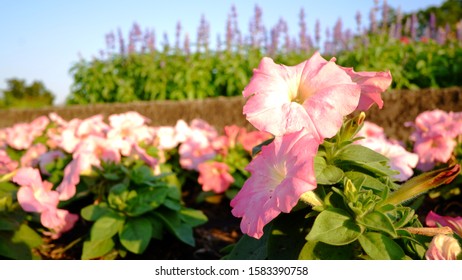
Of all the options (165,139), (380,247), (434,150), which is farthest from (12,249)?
(434,150)

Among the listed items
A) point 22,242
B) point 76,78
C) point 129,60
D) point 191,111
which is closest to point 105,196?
point 22,242

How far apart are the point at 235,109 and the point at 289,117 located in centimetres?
400

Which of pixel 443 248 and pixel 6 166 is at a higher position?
pixel 443 248

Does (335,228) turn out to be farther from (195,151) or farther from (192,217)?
(195,151)

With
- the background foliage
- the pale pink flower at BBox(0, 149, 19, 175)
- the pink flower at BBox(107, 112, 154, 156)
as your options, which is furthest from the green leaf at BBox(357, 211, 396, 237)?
the background foliage

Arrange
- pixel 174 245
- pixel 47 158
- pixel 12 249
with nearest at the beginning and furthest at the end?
pixel 12 249 < pixel 174 245 < pixel 47 158

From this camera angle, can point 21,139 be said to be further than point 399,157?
Yes

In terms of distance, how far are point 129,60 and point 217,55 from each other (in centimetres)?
160

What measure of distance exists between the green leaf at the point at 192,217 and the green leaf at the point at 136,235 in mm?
219

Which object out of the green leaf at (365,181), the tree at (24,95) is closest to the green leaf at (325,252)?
the green leaf at (365,181)

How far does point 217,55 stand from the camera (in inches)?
264

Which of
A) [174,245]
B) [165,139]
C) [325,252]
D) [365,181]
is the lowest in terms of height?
[174,245]

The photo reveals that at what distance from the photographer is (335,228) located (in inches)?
35.2
